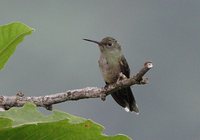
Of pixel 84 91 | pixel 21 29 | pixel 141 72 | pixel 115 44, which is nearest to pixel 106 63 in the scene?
pixel 115 44

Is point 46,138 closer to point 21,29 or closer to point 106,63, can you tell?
point 21,29

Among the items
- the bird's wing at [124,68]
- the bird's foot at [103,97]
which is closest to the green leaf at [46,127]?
the bird's foot at [103,97]

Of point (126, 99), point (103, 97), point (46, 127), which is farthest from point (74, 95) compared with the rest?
point (46, 127)

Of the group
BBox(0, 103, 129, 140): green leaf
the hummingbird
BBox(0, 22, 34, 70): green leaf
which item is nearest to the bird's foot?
the hummingbird

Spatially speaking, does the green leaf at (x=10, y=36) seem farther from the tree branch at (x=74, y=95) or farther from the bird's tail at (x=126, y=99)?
the bird's tail at (x=126, y=99)

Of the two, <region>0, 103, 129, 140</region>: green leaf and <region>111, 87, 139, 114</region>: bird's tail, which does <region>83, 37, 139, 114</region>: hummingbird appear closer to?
<region>111, 87, 139, 114</region>: bird's tail

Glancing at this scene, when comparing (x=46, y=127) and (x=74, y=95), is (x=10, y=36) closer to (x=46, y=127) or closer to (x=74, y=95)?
(x=46, y=127)
